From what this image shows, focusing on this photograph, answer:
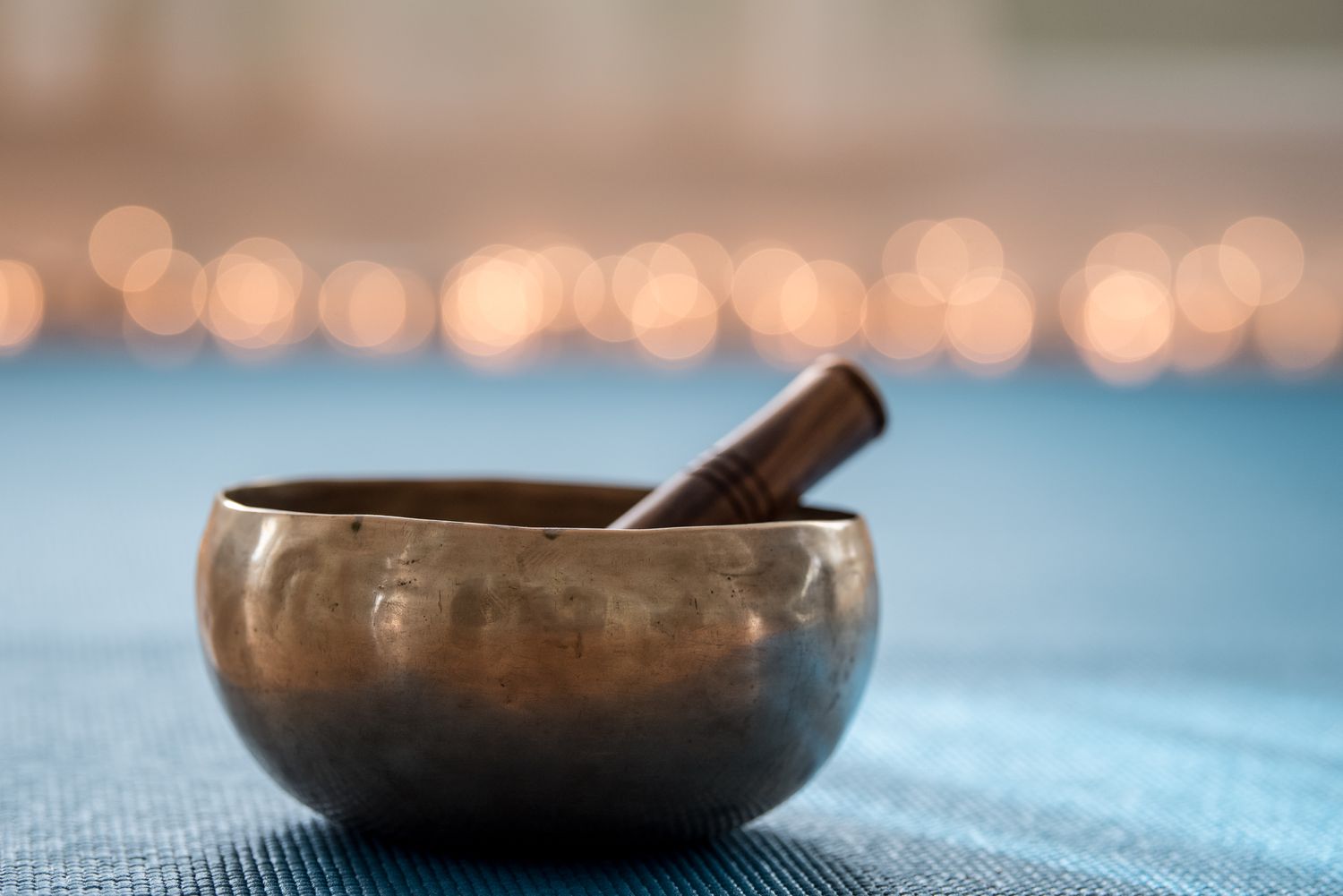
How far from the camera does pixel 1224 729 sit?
0.60m

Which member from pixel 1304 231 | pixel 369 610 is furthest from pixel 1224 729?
pixel 1304 231

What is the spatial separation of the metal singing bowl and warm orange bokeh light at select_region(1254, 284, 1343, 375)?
4.19 meters

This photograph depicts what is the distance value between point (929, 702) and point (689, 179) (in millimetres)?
4324

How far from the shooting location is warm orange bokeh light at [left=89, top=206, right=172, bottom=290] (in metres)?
4.46

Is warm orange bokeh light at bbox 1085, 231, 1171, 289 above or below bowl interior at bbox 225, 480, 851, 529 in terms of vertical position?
above

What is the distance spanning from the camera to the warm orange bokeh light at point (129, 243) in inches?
175

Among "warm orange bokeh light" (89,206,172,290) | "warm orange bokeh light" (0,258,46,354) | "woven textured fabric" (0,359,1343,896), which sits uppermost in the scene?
"warm orange bokeh light" (89,206,172,290)

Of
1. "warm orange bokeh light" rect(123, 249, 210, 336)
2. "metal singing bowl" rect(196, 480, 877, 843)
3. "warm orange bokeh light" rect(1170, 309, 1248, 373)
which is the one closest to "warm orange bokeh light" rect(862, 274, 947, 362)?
"warm orange bokeh light" rect(1170, 309, 1248, 373)

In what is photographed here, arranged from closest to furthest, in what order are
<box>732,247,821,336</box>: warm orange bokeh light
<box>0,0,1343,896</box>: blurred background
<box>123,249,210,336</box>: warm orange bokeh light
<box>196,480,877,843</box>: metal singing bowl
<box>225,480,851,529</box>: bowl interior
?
<box>196,480,877,843</box>: metal singing bowl → <box>225,480,851,529</box>: bowl interior → <box>0,0,1343,896</box>: blurred background → <box>123,249,210,336</box>: warm orange bokeh light → <box>732,247,821,336</box>: warm orange bokeh light

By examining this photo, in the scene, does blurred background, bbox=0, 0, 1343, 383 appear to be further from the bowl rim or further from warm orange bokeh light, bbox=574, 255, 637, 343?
the bowl rim

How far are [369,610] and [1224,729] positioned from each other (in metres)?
0.36

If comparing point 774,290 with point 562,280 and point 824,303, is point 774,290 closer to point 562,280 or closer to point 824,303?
point 824,303

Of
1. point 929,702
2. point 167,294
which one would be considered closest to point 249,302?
point 167,294

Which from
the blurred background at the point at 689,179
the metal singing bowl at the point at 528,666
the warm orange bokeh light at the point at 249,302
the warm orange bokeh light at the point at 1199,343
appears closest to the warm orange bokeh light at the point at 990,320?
the blurred background at the point at 689,179
